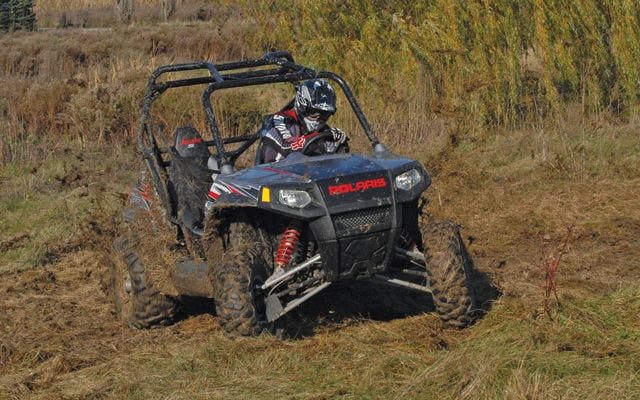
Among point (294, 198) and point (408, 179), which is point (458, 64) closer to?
point (408, 179)

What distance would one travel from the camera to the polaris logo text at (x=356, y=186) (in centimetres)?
589

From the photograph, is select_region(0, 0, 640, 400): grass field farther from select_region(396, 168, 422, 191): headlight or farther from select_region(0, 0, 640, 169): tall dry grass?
select_region(396, 168, 422, 191): headlight

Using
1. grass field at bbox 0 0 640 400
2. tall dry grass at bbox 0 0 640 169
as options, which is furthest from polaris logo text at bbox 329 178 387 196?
tall dry grass at bbox 0 0 640 169

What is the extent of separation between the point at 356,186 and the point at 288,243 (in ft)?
2.04

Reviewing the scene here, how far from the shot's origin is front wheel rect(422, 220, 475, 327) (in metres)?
6.06

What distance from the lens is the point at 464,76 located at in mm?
14375

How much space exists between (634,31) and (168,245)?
9.63 meters

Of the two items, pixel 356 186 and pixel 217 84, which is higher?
pixel 217 84

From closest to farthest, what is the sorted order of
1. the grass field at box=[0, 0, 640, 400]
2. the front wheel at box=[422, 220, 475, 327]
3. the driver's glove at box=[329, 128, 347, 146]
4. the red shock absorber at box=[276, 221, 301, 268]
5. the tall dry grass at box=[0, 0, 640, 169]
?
the grass field at box=[0, 0, 640, 400]
the front wheel at box=[422, 220, 475, 327]
the red shock absorber at box=[276, 221, 301, 268]
the driver's glove at box=[329, 128, 347, 146]
the tall dry grass at box=[0, 0, 640, 169]

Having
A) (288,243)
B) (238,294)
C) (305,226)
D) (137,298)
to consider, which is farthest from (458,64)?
(238,294)

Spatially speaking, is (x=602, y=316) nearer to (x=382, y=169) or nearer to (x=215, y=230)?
(x=382, y=169)

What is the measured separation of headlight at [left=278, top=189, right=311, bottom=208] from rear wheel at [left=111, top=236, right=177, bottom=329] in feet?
5.57

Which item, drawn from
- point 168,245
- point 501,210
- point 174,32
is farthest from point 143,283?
point 174,32

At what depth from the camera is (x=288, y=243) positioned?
20.3 feet
